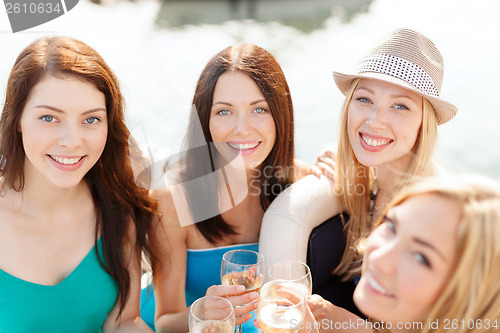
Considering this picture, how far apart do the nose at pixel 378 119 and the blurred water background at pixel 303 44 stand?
4.79 meters

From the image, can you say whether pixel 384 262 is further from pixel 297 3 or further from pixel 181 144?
pixel 297 3

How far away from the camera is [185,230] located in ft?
8.25

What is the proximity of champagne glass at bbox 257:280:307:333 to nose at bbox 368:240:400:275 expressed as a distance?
363mm

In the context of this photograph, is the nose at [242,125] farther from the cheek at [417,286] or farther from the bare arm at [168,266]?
the cheek at [417,286]

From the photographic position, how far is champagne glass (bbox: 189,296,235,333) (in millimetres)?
1551

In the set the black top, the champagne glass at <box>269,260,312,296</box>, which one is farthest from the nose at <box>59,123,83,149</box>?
the black top

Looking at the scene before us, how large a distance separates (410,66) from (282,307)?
51.2 inches

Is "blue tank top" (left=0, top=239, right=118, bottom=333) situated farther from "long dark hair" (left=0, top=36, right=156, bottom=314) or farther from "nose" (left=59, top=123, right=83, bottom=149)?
"nose" (left=59, top=123, right=83, bottom=149)

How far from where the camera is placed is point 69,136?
→ 1903 millimetres

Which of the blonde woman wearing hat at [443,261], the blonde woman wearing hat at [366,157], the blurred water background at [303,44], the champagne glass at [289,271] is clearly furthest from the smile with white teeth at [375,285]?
the blurred water background at [303,44]

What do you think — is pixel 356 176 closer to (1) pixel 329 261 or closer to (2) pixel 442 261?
(1) pixel 329 261

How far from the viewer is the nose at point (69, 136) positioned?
1.90 meters

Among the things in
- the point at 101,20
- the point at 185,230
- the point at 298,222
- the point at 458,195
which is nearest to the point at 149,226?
the point at 185,230

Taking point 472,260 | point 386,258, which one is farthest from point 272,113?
Answer: point 472,260
